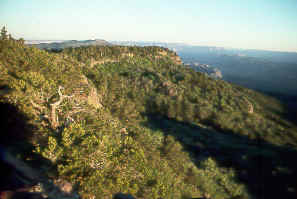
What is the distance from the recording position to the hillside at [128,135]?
14.6 m

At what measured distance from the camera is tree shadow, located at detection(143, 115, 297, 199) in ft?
117

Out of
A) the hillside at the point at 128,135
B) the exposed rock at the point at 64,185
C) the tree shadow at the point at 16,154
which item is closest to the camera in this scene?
the tree shadow at the point at 16,154

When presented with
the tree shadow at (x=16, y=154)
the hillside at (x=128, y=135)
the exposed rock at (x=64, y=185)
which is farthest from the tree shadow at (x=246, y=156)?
the tree shadow at (x=16, y=154)

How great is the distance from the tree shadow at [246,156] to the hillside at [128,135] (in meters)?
0.24

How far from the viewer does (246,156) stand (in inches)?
1857

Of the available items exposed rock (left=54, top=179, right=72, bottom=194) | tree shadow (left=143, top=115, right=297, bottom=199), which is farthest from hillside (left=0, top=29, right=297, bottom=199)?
tree shadow (left=143, top=115, right=297, bottom=199)

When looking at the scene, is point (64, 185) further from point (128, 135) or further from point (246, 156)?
point (246, 156)

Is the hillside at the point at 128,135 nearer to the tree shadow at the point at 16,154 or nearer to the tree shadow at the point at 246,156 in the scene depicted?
the tree shadow at the point at 16,154

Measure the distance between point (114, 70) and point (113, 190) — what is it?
7029 centimetres

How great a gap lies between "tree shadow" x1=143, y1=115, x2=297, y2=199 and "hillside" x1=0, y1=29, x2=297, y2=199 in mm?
236

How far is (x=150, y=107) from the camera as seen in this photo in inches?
2785

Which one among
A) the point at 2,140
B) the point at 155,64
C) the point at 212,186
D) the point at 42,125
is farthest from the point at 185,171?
the point at 155,64

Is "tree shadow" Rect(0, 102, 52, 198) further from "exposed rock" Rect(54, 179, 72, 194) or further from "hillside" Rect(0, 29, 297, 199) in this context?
"exposed rock" Rect(54, 179, 72, 194)

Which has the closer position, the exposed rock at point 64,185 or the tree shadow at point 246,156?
the exposed rock at point 64,185
